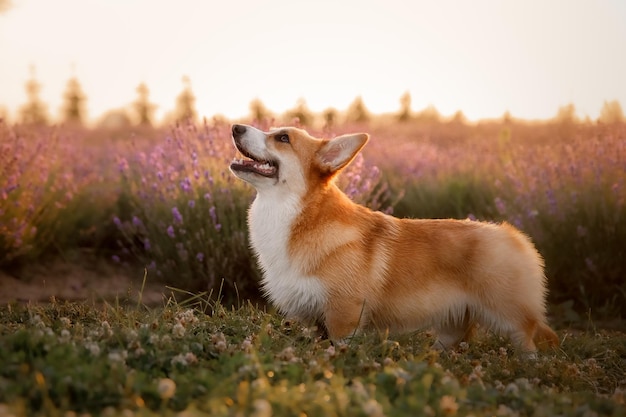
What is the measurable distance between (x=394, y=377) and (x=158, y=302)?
3764 mm

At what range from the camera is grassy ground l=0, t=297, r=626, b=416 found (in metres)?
2.69

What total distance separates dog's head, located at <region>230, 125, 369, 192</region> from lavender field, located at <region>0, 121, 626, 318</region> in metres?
1.81

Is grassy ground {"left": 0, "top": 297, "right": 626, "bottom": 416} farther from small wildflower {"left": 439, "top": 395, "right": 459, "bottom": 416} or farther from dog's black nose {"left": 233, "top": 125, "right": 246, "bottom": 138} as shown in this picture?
dog's black nose {"left": 233, "top": 125, "right": 246, "bottom": 138}

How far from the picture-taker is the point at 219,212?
6.73 m

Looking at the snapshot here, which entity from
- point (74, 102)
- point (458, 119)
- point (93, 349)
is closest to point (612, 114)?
point (93, 349)

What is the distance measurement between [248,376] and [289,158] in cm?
189

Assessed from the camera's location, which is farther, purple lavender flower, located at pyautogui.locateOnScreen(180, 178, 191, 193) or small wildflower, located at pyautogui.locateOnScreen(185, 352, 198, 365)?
purple lavender flower, located at pyautogui.locateOnScreen(180, 178, 191, 193)

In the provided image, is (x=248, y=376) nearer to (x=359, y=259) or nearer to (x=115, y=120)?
(x=359, y=259)

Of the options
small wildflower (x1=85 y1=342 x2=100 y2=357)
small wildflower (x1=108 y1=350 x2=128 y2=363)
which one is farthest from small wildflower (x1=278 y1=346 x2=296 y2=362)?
small wildflower (x1=85 y1=342 x2=100 y2=357)

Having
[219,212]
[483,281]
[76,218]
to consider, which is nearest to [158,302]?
[219,212]

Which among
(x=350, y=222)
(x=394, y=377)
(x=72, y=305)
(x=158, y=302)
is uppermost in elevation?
(x=350, y=222)

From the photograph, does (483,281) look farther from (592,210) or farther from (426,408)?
(592,210)

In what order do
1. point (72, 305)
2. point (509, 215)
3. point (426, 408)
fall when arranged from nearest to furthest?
point (426, 408) < point (72, 305) < point (509, 215)

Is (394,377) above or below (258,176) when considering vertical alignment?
below
